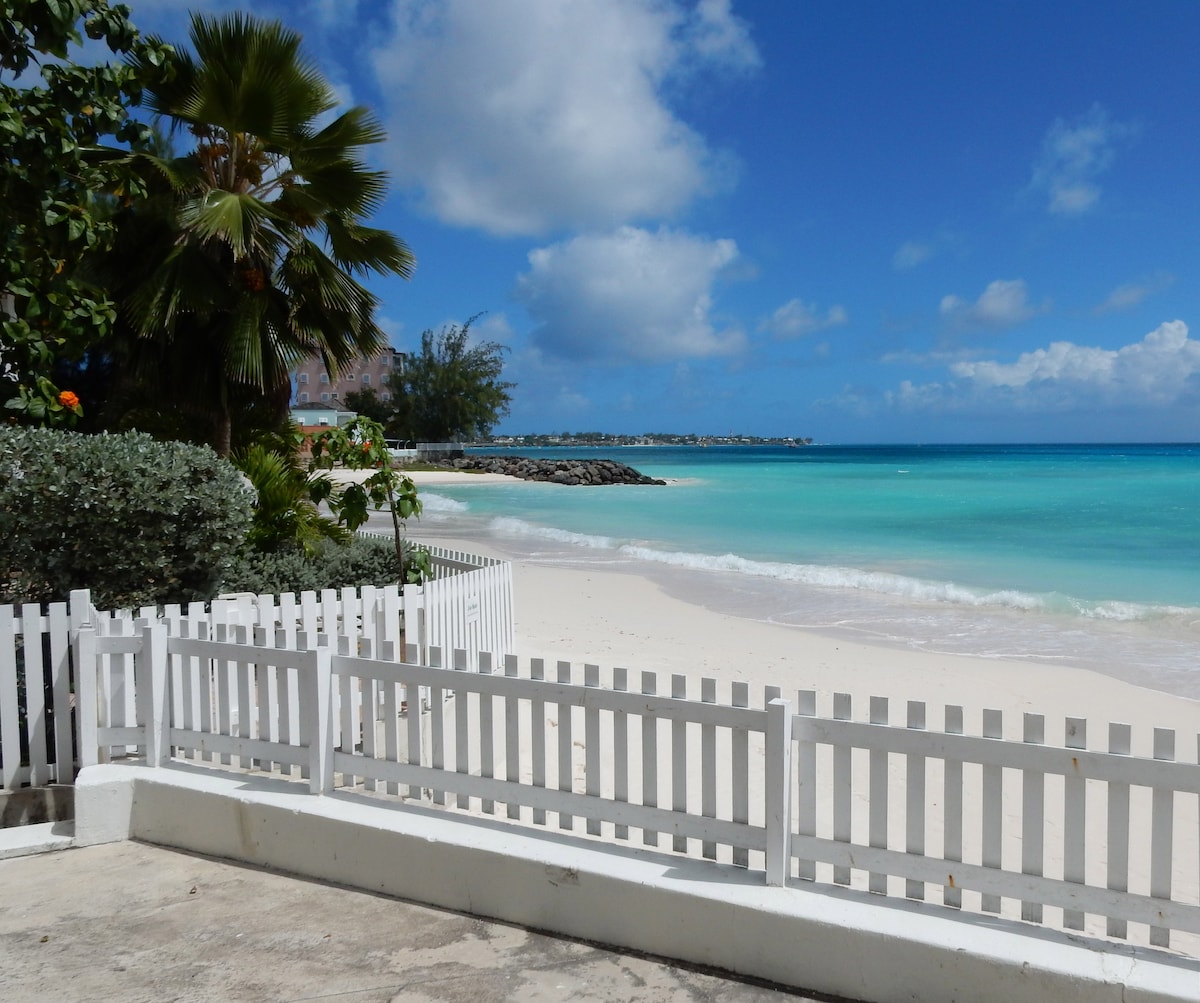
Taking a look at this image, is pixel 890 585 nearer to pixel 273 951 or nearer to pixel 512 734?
pixel 512 734

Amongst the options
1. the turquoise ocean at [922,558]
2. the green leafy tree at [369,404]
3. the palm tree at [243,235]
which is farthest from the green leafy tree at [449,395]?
the palm tree at [243,235]

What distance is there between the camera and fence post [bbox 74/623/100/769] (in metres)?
4.86

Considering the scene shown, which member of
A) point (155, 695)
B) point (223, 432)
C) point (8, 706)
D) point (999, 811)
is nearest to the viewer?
point (999, 811)

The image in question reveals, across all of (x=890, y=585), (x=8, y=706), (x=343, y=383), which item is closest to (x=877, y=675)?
(x=890, y=585)

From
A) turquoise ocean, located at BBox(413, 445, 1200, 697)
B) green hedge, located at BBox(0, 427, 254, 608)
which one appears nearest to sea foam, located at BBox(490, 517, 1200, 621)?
turquoise ocean, located at BBox(413, 445, 1200, 697)

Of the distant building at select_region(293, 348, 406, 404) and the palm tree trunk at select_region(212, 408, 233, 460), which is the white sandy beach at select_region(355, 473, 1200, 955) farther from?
the distant building at select_region(293, 348, 406, 404)

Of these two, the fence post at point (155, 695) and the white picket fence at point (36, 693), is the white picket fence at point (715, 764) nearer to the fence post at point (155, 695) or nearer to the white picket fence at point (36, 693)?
the fence post at point (155, 695)

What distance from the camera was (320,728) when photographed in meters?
4.33

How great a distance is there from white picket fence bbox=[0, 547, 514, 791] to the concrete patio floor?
105 centimetres

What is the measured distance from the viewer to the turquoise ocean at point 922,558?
12742mm

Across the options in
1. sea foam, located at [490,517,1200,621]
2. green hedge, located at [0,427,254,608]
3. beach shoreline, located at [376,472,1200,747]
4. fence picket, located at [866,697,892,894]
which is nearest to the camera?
fence picket, located at [866,697,892,894]

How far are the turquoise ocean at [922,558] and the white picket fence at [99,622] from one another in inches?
285

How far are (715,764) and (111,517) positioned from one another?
18.6 feet

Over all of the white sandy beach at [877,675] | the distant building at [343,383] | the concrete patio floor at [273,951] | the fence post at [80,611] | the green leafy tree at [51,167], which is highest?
the distant building at [343,383]
